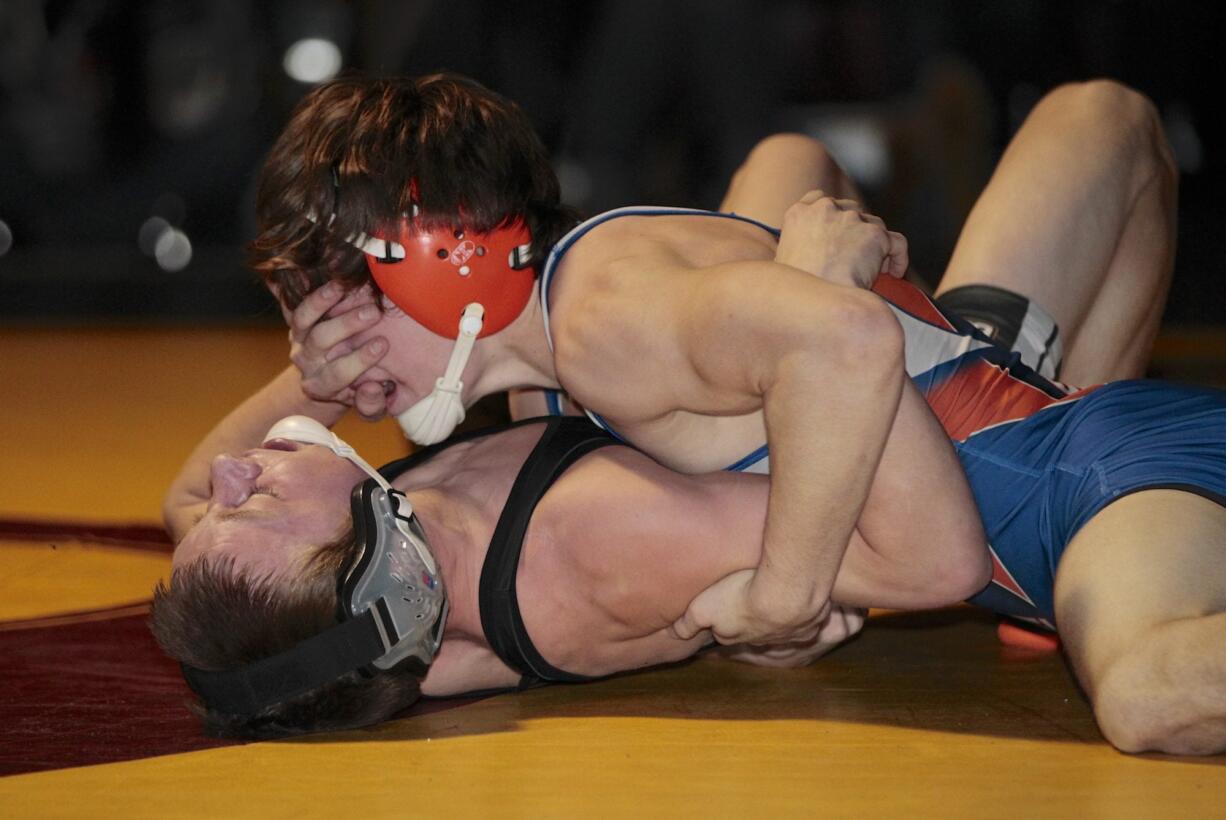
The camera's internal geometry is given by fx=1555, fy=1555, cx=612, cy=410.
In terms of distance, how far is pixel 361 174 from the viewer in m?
2.21

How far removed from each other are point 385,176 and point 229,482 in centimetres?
50

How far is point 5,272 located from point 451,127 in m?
6.87

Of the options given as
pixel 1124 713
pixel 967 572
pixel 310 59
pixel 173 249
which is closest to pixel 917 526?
pixel 967 572

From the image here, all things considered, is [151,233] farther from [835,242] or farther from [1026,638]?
[835,242]

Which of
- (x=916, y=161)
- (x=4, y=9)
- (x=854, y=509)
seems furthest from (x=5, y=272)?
(x=854, y=509)

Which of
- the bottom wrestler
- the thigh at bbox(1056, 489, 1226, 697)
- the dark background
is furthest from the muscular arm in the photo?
the dark background

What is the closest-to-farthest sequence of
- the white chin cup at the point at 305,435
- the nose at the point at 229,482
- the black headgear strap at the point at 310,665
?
the black headgear strap at the point at 310,665 → the nose at the point at 229,482 → the white chin cup at the point at 305,435

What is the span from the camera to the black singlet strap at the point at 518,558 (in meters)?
2.06

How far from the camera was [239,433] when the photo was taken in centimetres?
272

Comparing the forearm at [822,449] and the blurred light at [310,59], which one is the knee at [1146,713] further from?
the blurred light at [310,59]

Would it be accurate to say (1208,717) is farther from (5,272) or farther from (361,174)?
(5,272)

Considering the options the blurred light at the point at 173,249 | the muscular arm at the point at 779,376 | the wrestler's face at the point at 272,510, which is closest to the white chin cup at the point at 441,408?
the wrestler's face at the point at 272,510

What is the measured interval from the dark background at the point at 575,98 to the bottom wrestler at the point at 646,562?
573 cm

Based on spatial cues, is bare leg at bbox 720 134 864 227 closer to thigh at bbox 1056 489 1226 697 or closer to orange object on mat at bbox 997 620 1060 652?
orange object on mat at bbox 997 620 1060 652
